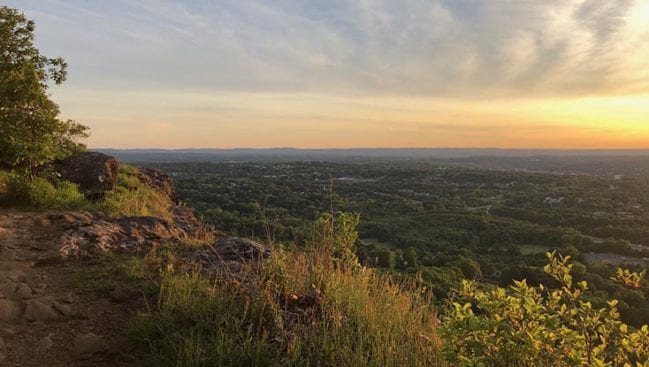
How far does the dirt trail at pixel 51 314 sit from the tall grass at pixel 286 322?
1.25ft

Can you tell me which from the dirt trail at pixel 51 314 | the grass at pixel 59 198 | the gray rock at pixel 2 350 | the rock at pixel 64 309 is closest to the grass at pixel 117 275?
the dirt trail at pixel 51 314

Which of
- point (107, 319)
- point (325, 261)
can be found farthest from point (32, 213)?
point (325, 261)

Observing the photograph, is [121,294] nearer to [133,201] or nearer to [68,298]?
[68,298]

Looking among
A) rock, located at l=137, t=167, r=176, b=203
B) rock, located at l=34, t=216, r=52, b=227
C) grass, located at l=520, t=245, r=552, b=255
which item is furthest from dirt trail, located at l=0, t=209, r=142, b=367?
grass, located at l=520, t=245, r=552, b=255

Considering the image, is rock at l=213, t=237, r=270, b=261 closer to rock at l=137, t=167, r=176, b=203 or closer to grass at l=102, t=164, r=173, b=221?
grass at l=102, t=164, r=173, b=221

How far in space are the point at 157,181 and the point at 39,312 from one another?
11976 millimetres

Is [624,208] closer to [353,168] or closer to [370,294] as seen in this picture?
[353,168]

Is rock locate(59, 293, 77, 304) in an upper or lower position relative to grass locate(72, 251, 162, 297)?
lower

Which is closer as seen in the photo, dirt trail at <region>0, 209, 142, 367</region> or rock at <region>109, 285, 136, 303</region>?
dirt trail at <region>0, 209, 142, 367</region>

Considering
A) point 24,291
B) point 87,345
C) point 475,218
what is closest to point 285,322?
point 87,345

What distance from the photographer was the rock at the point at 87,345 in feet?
13.0

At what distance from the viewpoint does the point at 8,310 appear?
451 centimetres

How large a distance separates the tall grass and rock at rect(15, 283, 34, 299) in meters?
1.43

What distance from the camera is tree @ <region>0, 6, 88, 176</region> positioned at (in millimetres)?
8266
